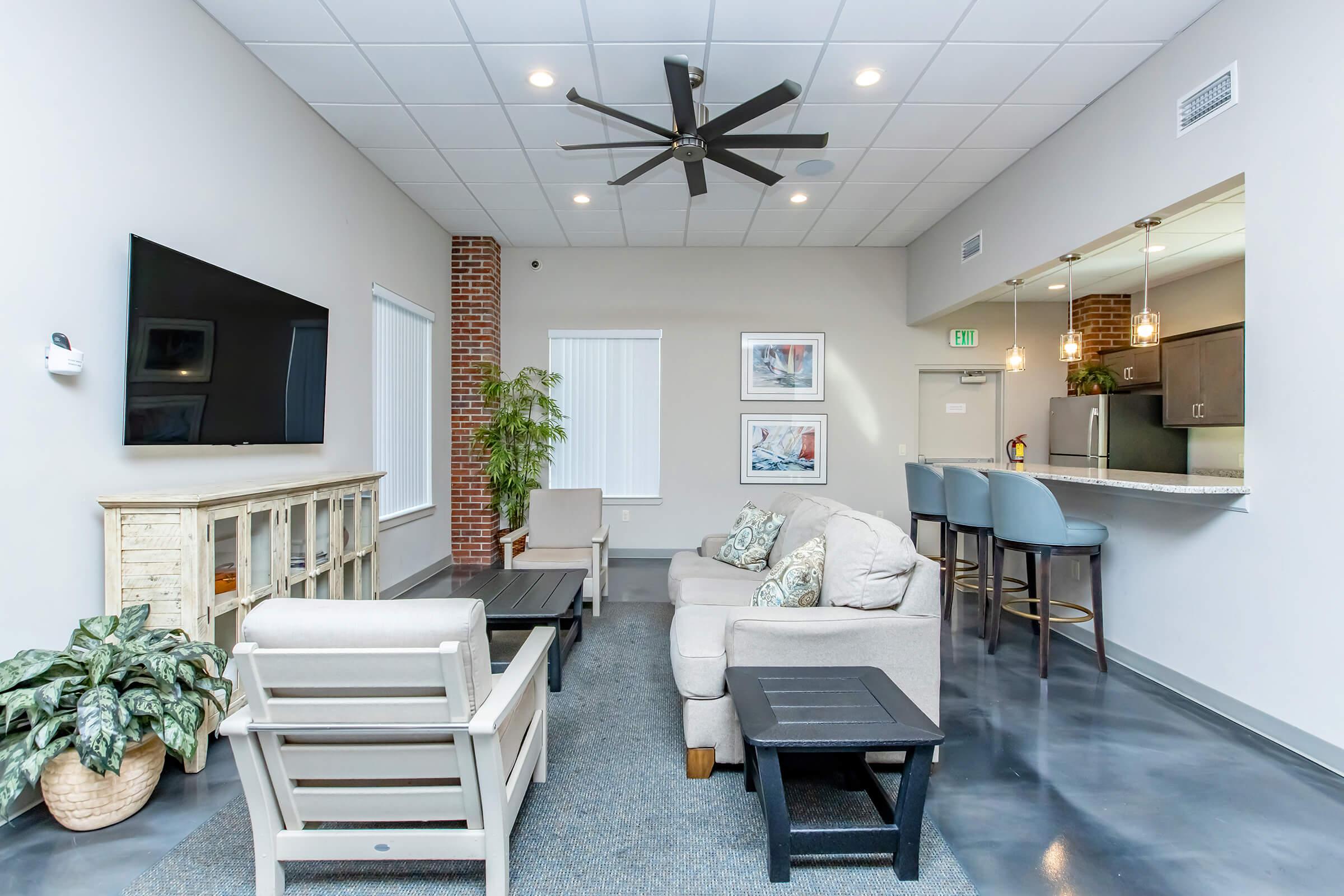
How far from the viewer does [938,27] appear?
2869 millimetres

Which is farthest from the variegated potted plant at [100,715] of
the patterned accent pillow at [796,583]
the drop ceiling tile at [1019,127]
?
the drop ceiling tile at [1019,127]

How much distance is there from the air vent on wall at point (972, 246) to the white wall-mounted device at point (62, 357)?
5.36 metres

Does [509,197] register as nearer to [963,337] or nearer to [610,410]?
[610,410]

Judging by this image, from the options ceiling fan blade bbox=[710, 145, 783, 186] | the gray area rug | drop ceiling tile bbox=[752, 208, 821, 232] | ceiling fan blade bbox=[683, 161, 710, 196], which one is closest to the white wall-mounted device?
the gray area rug

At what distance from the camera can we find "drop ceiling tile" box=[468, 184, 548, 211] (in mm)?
4711

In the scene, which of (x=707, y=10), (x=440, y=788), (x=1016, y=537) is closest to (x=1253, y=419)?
(x=1016, y=537)

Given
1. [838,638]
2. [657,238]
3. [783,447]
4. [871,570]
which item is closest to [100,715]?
[838,638]

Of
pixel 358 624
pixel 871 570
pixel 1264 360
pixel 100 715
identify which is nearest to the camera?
pixel 358 624

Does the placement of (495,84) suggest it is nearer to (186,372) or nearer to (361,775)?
(186,372)

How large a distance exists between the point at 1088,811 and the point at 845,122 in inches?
142

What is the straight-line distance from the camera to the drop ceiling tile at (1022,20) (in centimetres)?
271

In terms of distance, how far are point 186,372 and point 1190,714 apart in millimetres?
4652

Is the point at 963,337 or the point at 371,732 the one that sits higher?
the point at 963,337

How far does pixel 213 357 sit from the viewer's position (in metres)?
2.73
